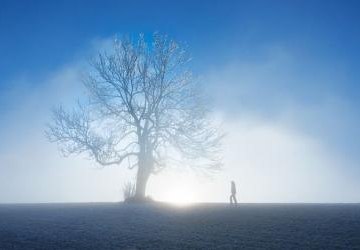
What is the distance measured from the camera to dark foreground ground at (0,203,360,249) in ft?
40.9

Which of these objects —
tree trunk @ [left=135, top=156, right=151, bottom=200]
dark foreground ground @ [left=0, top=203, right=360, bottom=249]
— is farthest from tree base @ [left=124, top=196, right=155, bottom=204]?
dark foreground ground @ [left=0, top=203, right=360, bottom=249]

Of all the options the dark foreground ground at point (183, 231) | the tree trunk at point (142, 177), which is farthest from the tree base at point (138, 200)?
the dark foreground ground at point (183, 231)

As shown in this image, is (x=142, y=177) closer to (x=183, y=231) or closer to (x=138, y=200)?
(x=138, y=200)

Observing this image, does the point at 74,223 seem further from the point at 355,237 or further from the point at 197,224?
the point at 355,237

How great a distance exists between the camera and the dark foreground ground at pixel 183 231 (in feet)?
40.9

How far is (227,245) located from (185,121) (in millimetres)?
23761

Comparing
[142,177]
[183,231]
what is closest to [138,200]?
[142,177]

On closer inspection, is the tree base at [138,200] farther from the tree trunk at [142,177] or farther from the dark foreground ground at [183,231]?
the dark foreground ground at [183,231]

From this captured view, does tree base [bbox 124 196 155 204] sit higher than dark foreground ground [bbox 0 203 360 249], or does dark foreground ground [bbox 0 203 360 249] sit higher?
tree base [bbox 124 196 155 204]

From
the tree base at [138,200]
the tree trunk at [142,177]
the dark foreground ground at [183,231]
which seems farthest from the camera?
the tree trunk at [142,177]

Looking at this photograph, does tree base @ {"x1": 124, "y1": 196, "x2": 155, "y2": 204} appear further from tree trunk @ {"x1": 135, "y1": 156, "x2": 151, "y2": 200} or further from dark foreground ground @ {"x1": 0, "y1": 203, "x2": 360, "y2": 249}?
dark foreground ground @ {"x1": 0, "y1": 203, "x2": 360, "y2": 249}

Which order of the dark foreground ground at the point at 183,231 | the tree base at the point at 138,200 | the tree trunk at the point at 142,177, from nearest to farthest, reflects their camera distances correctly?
1. the dark foreground ground at the point at 183,231
2. the tree base at the point at 138,200
3. the tree trunk at the point at 142,177

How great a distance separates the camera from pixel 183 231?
15.1m

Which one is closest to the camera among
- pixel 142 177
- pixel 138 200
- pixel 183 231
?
pixel 183 231
